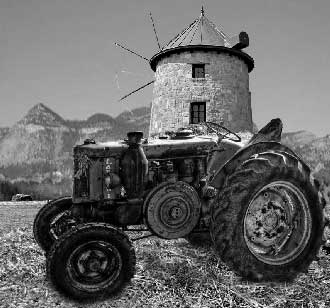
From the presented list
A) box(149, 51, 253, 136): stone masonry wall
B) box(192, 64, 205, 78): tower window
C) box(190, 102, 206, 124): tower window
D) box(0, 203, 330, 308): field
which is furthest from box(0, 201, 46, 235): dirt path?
box(192, 64, 205, 78): tower window

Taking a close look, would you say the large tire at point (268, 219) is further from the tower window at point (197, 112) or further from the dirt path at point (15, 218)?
the tower window at point (197, 112)

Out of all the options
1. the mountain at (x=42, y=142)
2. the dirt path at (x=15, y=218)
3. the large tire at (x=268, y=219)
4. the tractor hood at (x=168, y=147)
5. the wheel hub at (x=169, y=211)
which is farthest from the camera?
the mountain at (x=42, y=142)

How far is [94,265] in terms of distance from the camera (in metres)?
3.53

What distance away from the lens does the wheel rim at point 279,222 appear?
405 cm

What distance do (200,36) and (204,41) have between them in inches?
20.3

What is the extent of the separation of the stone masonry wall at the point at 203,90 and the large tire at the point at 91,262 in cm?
1938

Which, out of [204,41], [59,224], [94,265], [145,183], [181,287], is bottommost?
[181,287]

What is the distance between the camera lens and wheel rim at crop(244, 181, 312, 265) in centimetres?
405

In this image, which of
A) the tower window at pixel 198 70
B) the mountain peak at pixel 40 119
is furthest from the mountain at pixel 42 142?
the tower window at pixel 198 70

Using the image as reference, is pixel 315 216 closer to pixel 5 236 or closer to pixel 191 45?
pixel 5 236

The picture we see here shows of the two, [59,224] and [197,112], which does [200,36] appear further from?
[59,224]

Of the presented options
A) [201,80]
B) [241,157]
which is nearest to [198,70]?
[201,80]

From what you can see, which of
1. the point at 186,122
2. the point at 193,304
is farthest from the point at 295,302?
the point at 186,122

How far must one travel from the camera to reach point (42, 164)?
151750mm
